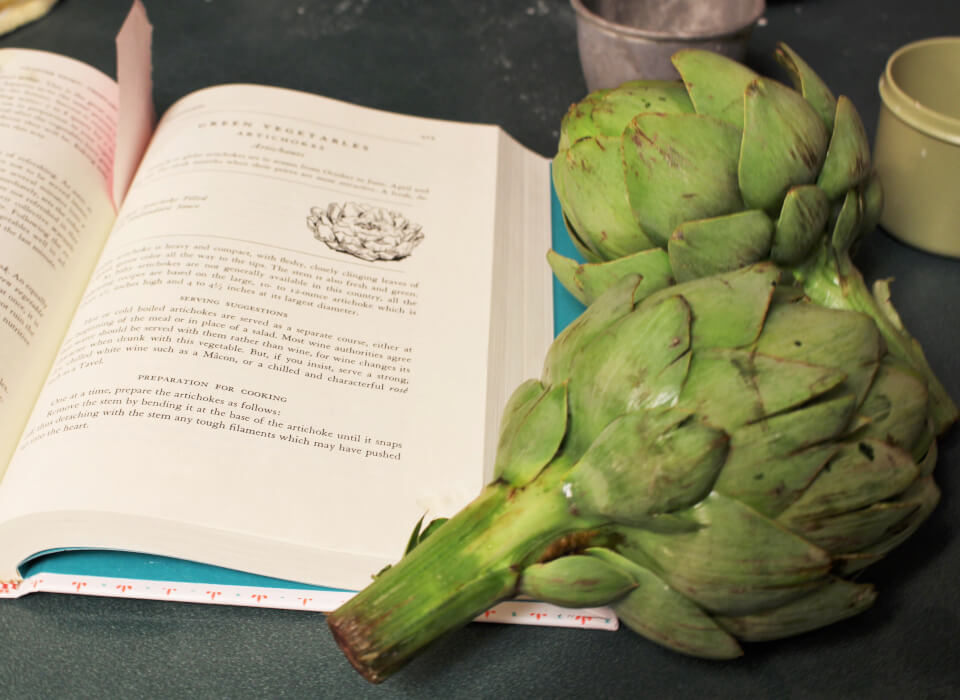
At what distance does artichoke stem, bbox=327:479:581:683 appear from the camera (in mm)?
315

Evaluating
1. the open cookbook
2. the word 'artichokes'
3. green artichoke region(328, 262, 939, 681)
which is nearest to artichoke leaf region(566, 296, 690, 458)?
green artichoke region(328, 262, 939, 681)

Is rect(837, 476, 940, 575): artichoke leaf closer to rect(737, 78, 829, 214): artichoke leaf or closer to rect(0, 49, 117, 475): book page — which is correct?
rect(737, 78, 829, 214): artichoke leaf

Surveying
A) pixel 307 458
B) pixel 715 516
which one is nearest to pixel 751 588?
pixel 715 516

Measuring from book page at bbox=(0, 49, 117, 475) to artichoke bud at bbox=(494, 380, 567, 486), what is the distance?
10.5 inches

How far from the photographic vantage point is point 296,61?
2.56 ft

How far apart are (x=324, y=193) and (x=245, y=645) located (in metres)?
0.29

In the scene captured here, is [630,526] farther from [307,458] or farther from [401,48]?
[401,48]

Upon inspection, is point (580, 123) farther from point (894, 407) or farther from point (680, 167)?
point (894, 407)

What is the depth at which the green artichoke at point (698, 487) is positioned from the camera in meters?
0.30

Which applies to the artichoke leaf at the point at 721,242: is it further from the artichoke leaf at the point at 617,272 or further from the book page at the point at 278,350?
the book page at the point at 278,350

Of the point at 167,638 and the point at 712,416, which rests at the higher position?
the point at 712,416

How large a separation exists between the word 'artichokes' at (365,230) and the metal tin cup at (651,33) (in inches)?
7.6

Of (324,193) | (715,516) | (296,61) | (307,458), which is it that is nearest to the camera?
(715,516)

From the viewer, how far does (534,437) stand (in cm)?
33
